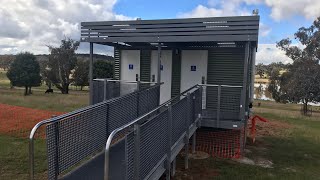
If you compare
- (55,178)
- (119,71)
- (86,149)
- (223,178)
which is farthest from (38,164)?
(119,71)

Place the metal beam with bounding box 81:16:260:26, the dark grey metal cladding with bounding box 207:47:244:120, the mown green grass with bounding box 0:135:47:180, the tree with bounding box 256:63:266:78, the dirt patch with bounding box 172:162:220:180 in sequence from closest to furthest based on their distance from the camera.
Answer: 1. the mown green grass with bounding box 0:135:47:180
2. the dirt patch with bounding box 172:162:220:180
3. the metal beam with bounding box 81:16:260:26
4. the dark grey metal cladding with bounding box 207:47:244:120
5. the tree with bounding box 256:63:266:78

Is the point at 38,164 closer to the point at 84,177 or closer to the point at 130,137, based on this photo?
the point at 84,177

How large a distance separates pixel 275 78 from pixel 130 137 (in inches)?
1905

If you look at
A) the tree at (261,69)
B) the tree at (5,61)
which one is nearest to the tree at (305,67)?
the tree at (261,69)

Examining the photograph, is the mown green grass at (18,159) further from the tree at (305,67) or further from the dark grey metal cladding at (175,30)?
the tree at (305,67)

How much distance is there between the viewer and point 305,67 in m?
35.1

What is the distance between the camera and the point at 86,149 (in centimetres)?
565

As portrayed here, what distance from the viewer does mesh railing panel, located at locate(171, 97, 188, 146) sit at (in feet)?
22.0

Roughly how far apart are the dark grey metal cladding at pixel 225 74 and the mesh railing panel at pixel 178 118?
2856mm

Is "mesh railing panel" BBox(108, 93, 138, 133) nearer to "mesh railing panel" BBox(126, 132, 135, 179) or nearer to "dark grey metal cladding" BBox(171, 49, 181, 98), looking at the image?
"mesh railing panel" BBox(126, 132, 135, 179)

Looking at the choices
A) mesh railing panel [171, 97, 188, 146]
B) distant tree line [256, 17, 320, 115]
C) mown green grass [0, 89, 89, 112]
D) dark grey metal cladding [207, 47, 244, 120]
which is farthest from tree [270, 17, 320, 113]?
mesh railing panel [171, 97, 188, 146]

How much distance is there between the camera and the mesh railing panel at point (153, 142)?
4.69m

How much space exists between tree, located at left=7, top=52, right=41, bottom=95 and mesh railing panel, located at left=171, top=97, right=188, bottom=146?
40624 mm

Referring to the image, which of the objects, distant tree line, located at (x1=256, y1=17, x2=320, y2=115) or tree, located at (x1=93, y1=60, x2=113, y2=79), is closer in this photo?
distant tree line, located at (x1=256, y1=17, x2=320, y2=115)
